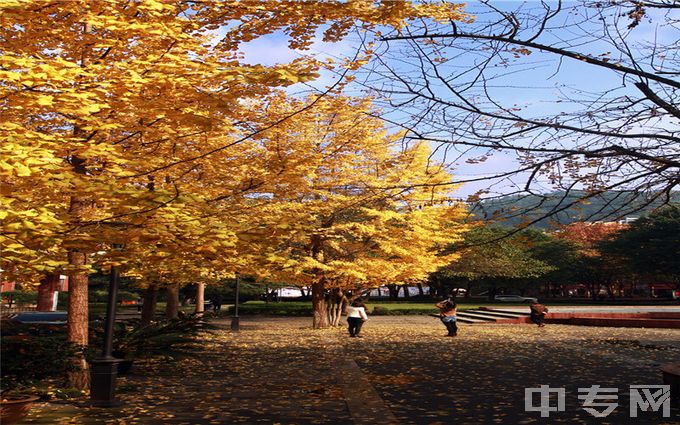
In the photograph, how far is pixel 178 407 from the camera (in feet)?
28.3

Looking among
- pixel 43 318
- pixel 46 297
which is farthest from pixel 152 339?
pixel 46 297

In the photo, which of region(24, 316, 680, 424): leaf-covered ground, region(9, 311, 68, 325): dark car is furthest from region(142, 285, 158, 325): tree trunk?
region(24, 316, 680, 424): leaf-covered ground

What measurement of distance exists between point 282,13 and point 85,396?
7320mm

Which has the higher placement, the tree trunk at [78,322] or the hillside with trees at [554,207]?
the hillside with trees at [554,207]

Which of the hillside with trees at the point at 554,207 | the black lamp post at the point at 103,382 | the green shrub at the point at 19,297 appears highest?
the hillside with trees at the point at 554,207

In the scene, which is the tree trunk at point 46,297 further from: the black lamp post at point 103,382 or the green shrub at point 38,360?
the black lamp post at point 103,382

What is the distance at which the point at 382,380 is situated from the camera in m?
10.9

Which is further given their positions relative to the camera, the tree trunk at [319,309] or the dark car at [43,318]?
the tree trunk at [319,309]

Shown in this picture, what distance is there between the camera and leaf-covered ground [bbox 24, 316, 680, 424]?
790cm

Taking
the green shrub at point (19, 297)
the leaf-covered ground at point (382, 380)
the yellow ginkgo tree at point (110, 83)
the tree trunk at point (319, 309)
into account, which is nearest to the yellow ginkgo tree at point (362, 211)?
the tree trunk at point (319, 309)

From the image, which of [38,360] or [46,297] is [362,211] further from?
[46,297]

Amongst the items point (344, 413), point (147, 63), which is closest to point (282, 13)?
point (147, 63)

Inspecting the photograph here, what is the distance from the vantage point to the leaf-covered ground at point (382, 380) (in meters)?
7.90

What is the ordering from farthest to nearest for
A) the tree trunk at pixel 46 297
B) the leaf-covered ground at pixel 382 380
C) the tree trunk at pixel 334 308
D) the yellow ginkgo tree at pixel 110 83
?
the tree trunk at pixel 46 297 < the tree trunk at pixel 334 308 < the leaf-covered ground at pixel 382 380 < the yellow ginkgo tree at pixel 110 83
